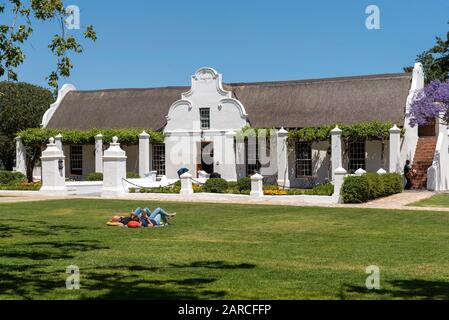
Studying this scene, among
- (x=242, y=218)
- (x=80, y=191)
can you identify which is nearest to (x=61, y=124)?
(x=80, y=191)

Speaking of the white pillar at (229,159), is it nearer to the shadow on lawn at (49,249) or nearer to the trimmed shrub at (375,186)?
the trimmed shrub at (375,186)

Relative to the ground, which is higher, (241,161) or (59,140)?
(59,140)

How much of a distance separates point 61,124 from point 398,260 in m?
33.9

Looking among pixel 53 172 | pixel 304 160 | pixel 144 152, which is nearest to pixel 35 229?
pixel 53 172

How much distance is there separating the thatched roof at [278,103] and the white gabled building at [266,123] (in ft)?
0.19

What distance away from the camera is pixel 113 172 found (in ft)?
93.8

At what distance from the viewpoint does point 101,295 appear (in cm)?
747

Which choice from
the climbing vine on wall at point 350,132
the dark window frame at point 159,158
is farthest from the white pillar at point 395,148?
the dark window frame at point 159,158

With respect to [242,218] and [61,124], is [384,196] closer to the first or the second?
[242,218]

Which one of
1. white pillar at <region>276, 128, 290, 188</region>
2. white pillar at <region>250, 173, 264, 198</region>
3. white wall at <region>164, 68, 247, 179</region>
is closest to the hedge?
white pillar at <region>250, 173, 264, 198</region>

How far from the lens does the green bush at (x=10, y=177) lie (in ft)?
121

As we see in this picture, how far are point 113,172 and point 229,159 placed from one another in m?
9.08

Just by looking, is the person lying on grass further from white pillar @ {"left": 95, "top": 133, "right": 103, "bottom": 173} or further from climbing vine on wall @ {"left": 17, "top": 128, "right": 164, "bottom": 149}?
white pillar @ {"left": 95, "top": 133, "right": 103, "bottom": 173}

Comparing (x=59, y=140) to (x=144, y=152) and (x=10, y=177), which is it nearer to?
(x=10, y=177)
